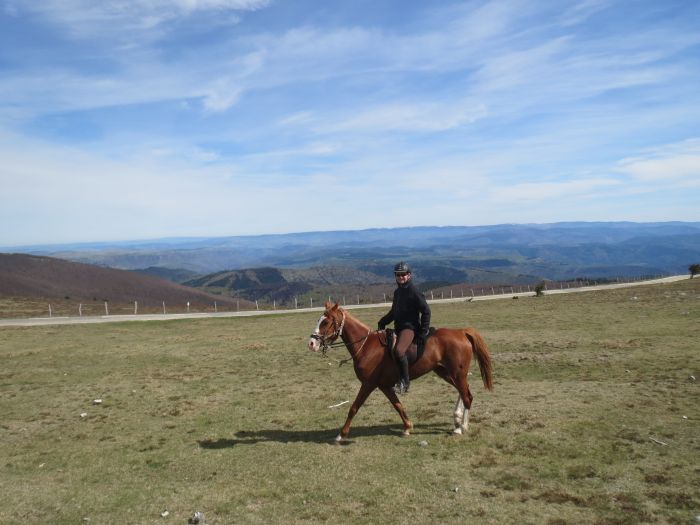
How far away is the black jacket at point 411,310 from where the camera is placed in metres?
11.8

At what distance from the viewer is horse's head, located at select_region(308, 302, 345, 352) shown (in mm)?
11625

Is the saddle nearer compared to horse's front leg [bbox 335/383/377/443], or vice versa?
horse's front leg [bbox 335/383/377/443]

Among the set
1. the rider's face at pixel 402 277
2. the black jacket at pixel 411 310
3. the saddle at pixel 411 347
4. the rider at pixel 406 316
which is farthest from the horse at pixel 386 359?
the rider's face at pixel 402 277

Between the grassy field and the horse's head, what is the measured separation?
252 cm

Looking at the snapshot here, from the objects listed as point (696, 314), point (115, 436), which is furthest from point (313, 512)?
point (696, 314)

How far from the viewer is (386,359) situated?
11797 millimetres

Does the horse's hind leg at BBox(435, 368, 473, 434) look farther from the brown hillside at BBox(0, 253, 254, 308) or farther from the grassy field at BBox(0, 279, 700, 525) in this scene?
the brown hillside at BBox(0, 253, 254, 308)

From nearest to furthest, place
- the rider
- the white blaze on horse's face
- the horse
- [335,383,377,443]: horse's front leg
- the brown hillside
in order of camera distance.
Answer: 1. the white blaze on horse's face
2. [335,383,377,443]: horse's front leg
3. the rider
4. the horse
5. the brown hillside

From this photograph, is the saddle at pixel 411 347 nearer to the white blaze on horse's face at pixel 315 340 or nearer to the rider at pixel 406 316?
the rider at pixel 406 316

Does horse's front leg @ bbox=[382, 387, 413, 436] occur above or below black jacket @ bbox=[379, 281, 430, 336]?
below

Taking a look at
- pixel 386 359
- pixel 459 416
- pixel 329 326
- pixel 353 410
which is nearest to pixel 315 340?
pixel 329 326

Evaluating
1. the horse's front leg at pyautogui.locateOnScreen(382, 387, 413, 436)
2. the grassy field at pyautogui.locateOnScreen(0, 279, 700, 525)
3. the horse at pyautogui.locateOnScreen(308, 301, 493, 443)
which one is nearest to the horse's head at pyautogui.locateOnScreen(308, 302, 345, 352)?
the horse at pyautogui.locateOnScreen(308, 301, 493, 443)

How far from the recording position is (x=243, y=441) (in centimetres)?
1202

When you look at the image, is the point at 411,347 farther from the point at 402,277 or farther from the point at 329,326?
the point at 329,326
